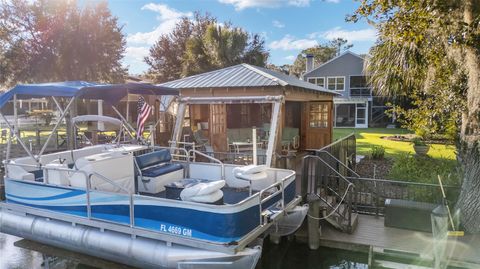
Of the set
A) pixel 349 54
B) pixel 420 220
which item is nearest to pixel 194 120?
pixel 420 220

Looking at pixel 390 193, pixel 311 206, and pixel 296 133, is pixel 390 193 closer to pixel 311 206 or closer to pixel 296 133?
pixel 311 206

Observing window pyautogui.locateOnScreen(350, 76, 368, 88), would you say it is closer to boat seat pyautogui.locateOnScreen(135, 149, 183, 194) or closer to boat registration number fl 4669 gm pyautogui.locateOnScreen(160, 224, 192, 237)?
boat seat pyautogui.locateOnScreen(135, 149, 183, 194)

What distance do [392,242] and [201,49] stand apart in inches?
726

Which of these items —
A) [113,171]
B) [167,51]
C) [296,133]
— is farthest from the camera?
[167,51]

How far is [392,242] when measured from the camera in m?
5.87

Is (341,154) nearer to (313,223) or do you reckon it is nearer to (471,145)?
(313,223)

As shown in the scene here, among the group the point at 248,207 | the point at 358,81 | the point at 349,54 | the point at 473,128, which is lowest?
the point at 248,207

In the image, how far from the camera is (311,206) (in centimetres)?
616

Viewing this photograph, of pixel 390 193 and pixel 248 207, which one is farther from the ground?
pixel 248 207

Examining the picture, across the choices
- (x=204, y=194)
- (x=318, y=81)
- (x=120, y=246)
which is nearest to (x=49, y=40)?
(x=120, y=246)

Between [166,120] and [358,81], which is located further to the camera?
[358,81]

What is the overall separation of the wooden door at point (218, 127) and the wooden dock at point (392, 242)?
16.1ft

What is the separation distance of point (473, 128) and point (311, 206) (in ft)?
9.76

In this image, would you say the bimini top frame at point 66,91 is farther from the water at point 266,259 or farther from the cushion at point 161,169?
the water at point 266,259
